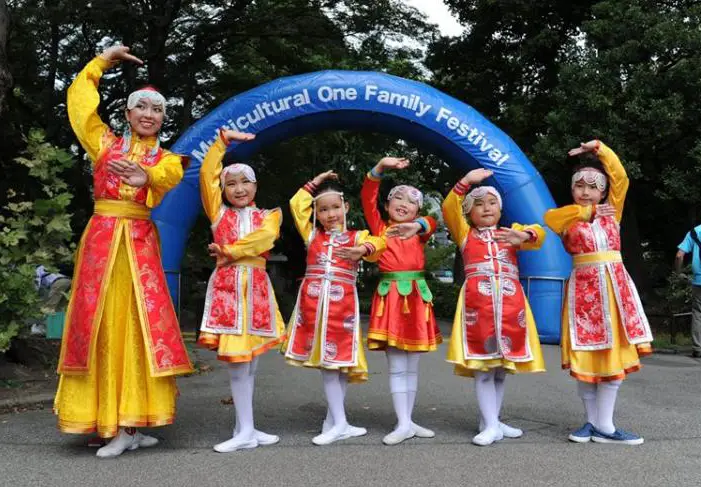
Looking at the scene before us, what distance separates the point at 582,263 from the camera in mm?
4277

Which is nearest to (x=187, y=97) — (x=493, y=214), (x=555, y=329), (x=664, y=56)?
(x=555, y=329)

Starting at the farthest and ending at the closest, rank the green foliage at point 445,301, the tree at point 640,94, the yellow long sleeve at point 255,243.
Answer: the green foliage at point 445,301, the tree at point 640,94, the yellow long sleeve at point 255,243

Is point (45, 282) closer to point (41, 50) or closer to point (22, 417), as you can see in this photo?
point (22, 417)

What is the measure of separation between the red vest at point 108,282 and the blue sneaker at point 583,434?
2290mm

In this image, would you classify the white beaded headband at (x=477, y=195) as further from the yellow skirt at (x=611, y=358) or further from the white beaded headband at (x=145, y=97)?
the white beaded headband at (x=145, y=97)

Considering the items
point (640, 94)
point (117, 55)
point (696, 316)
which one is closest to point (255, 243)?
point (117, 55)

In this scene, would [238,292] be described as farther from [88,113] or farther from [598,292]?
[598,292]

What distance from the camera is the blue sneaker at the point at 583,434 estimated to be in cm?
416

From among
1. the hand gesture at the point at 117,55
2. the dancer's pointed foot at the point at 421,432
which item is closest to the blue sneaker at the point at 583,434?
the dancer's pointed foot at the point at 421,432

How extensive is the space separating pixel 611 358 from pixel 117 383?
2.81 metres

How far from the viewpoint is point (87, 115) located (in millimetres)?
4184

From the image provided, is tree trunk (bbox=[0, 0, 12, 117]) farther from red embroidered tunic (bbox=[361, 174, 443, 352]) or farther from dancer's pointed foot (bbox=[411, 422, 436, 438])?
dancer's pointed foot (bbox=[411, 422, 436, 438])

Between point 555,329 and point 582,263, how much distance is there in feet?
14.7

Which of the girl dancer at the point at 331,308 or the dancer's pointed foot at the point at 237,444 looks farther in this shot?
the girl dancer at the point at 331,308
